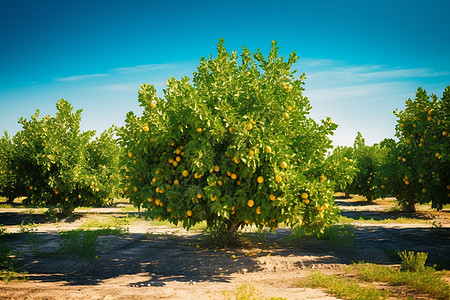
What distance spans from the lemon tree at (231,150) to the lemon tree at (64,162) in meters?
7.65

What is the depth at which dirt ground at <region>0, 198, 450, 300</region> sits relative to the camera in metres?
5.59

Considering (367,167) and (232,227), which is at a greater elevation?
(367,167)

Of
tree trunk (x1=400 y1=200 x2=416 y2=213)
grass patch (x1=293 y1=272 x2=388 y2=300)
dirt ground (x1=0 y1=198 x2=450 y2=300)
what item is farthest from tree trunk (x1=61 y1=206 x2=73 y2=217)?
tree trunk (x1=400 y1=200 x2=416 y2=213)

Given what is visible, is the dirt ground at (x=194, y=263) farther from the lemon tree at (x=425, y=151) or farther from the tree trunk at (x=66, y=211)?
the tree trunk at (x=66, y=211)

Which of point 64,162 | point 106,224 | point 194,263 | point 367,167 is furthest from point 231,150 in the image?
point 367,167

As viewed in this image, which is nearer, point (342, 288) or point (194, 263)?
point (342, 288)

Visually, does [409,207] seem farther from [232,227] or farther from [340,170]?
[232,227]

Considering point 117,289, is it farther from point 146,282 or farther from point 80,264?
point 80,264

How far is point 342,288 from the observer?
17.6 ft

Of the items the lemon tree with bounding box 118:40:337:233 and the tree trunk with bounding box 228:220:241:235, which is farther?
the tree trunk with bounding box 228:220:241:235

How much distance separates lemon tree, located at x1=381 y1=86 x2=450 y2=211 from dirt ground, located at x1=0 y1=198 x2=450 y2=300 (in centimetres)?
164

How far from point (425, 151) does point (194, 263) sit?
28.0 ft

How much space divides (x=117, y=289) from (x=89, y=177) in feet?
31.7

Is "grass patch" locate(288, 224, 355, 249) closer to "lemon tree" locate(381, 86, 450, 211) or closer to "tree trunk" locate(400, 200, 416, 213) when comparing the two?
"lemon tree" locate(381, 86, 450, 211)
